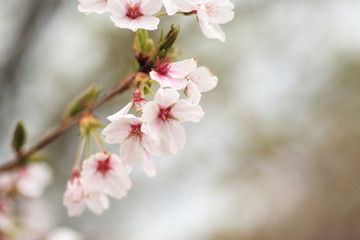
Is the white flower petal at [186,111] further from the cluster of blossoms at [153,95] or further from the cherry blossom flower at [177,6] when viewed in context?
the cherry blossom flower at [177,6]

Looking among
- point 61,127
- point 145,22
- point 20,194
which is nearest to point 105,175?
point 61,127

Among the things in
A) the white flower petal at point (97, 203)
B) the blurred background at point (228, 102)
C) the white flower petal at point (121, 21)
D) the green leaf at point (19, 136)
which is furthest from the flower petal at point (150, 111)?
the blurred background at point (228, 102)

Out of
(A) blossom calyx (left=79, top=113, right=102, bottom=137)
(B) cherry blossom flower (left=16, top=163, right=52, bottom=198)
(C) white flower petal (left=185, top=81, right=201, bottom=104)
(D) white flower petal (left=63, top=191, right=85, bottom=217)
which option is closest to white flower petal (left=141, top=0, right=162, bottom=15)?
(C) white flower petal (left=185, top=81, right=201, bottom=104)

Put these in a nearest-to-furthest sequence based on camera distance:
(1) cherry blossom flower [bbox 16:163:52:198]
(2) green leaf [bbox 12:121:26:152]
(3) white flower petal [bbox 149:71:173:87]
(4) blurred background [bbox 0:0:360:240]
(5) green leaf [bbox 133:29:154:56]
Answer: (3) white flower petal [bbox 149:71:173:87] < (5) green leaf [bbox 133:29:154:56] < (2) green leaf [bbox 12:121:26:152] < (1) cherry blossom flower [bbox 16:163:52:198] < (4) blurred background [bbox 0:0:360:240]

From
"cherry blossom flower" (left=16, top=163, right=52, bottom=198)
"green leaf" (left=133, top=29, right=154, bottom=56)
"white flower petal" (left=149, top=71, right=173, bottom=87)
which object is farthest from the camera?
"cherry blossom flower" (left=16, top=163, right=52, bottom=198)

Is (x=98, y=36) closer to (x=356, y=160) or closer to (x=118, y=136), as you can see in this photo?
(x=118, y=136)

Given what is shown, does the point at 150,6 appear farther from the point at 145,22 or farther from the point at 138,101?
the point at 138,101

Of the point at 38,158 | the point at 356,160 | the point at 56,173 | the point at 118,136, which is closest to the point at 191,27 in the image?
the point at 56,173

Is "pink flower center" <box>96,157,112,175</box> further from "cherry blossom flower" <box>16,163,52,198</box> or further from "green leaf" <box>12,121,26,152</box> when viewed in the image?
"cherry blossom flower" <box>16,163,52,198</box>
